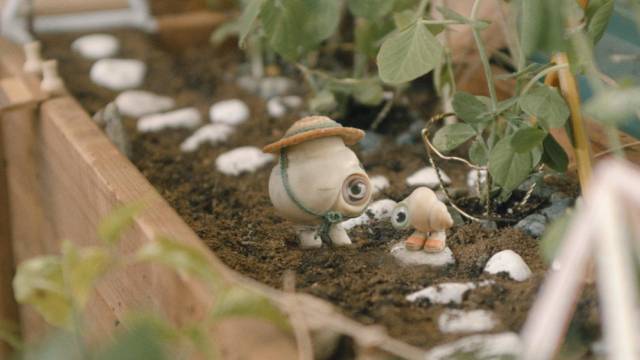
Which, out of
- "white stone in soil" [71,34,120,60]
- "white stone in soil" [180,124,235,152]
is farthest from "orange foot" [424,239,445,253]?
"white stone in soil" [71,34,120,60]

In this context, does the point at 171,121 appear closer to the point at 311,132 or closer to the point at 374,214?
the point at 374,214

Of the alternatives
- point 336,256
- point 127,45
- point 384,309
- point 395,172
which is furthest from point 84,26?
point 384,309

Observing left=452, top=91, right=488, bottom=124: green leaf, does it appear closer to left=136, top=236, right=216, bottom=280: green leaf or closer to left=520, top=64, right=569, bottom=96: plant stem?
left=520, top=64, right=569, bottom=96: plant stem

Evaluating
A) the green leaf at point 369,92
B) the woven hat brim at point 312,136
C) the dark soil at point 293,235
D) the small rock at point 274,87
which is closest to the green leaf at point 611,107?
the dark soil at point 293,235

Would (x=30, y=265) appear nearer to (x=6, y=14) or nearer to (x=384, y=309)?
(x=384, y=309)

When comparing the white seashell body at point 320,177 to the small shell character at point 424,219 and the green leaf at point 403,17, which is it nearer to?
the small shell character at point 424,219

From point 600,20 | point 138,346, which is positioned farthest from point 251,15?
point 138,346
